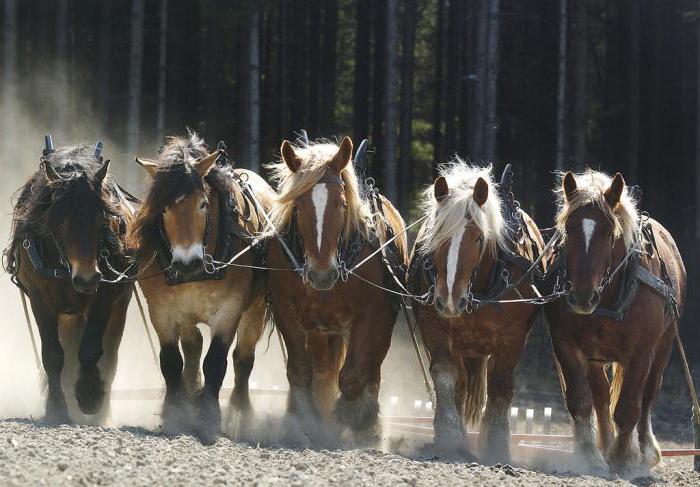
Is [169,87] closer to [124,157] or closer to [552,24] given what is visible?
[124,157]

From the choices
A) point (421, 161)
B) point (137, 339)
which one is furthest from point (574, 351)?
point (421, 161)

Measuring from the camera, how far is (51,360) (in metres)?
8.70

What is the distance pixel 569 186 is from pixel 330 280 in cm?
193

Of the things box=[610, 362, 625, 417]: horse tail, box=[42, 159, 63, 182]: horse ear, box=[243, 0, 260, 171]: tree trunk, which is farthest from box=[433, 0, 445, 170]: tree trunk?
box=[42, 159, 63, 182]: horse ear

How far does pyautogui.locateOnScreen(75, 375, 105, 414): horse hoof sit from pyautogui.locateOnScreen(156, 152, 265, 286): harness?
96 cm

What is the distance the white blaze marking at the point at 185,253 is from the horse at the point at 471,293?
66.1 inches

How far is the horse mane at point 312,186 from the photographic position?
337 inches

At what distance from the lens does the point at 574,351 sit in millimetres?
8680

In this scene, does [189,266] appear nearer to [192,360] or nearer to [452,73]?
[192,360]

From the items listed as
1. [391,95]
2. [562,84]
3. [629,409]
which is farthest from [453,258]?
[562,84]

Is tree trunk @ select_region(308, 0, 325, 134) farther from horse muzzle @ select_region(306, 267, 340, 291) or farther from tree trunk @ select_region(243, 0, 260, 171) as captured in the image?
horse muzzle @ select_region(306, 267, 340, 291)

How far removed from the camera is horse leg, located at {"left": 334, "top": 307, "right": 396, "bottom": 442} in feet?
28.7

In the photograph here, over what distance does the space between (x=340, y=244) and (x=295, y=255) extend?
373 mm

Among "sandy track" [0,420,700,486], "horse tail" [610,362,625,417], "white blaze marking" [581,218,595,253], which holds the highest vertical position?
"white blaze marking" [581,218,595,253]
